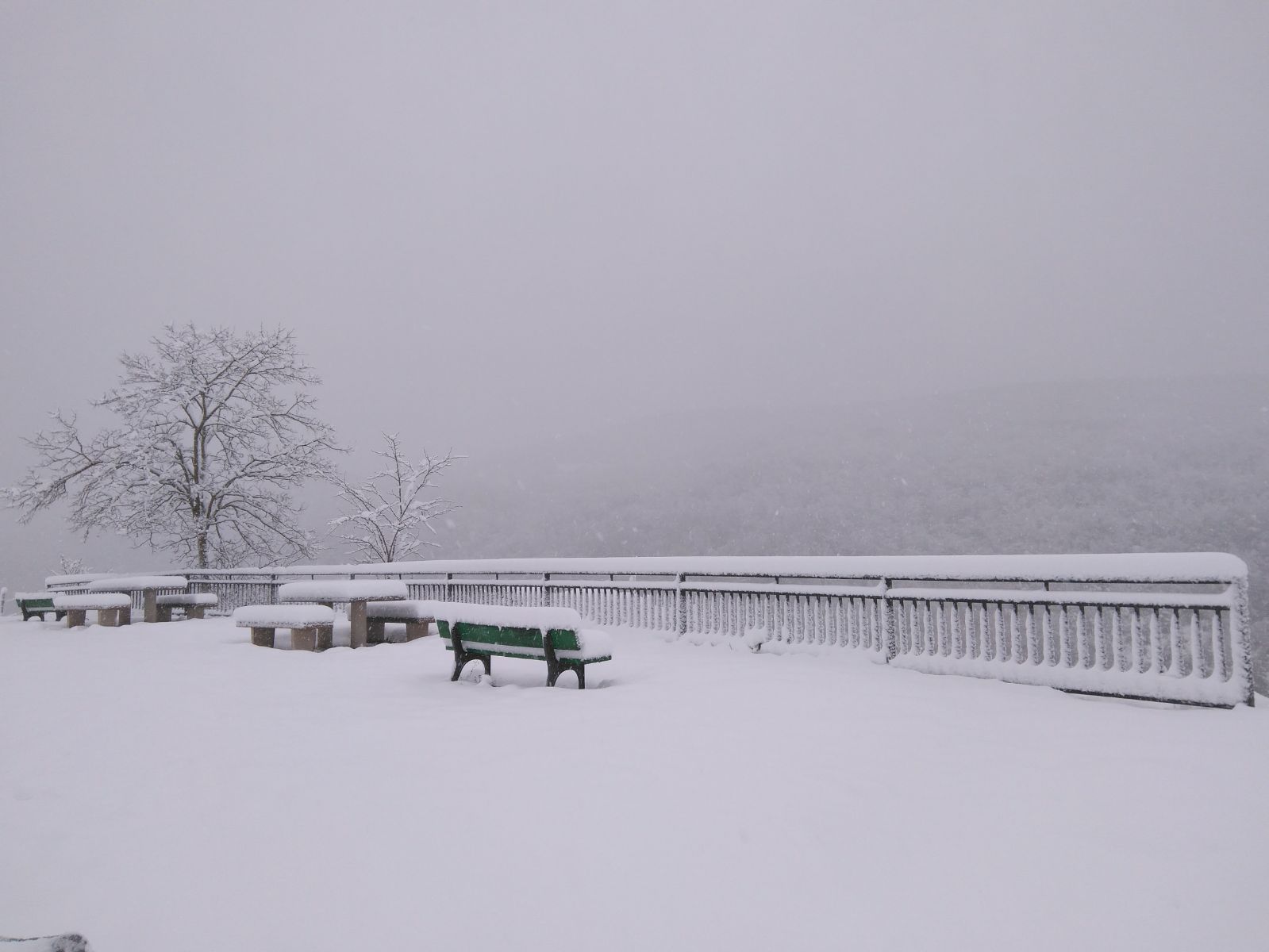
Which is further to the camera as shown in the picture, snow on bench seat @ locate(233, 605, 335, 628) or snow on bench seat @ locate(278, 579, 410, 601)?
snow on bench seat @ locate(278, 579, 410, 601)

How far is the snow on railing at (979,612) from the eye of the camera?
19.2ft

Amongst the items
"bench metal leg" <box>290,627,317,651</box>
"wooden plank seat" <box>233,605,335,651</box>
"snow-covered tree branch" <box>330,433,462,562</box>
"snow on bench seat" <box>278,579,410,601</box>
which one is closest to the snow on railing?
"snow on bench seat" <box>278,579,410,601</box>

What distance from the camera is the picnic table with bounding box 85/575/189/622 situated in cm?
1460

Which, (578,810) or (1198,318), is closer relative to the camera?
(578,810)

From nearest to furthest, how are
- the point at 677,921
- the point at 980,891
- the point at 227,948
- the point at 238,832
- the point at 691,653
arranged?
the point at 227,948 → the point at 677,921 → the point at 980,891 → the point at 238,832 → the point at 691,653

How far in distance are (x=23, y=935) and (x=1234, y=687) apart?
7909 mm

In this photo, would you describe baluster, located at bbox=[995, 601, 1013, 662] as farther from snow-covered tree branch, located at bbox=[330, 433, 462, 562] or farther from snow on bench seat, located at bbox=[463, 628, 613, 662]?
snow-covered tree branch, located at bbox=[330, 433, 462, 562]

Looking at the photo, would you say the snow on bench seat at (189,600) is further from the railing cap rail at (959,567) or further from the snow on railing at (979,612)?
the snow on railing at (979,612)

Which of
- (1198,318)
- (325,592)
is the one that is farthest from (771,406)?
(325,592)

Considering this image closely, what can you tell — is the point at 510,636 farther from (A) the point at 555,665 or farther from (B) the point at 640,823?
(B) the point at 640,823

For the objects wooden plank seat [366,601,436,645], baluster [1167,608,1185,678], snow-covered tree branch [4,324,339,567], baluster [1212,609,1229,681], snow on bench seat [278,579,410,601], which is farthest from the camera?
snow-covered tree branch [4,324,339,567]

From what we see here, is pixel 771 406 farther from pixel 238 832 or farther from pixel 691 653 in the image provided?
pixel 238 832

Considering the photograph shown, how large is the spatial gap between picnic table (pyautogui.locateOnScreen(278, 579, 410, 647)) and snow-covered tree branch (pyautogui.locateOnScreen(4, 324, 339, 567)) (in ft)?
43.1

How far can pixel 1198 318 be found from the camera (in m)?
79.0
